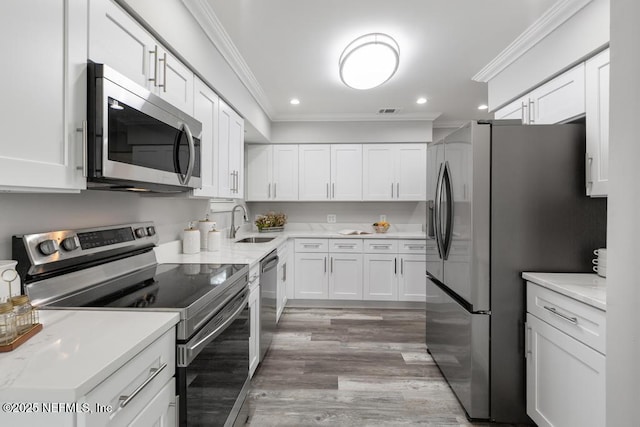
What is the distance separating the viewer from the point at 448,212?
7.51 ft

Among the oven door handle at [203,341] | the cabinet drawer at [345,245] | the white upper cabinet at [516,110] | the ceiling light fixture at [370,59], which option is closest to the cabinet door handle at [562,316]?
the white upper cabinet at [516,110]

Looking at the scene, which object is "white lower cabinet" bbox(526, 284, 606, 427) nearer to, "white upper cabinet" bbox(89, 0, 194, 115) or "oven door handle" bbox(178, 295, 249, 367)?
"oven door handle" bbox(178, 295, 249, 367)

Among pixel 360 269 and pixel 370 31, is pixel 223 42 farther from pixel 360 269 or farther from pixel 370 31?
pixel 360 269

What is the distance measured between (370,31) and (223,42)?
1.05 metres

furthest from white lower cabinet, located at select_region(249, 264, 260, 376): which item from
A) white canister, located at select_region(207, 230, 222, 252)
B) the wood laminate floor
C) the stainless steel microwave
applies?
the stainless steel microwave

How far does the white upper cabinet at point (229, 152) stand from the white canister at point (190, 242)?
350mm

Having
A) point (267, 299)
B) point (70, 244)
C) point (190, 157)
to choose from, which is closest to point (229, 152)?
point (190, 157)

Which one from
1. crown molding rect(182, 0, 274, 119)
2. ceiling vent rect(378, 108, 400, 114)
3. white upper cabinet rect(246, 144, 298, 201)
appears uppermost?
ceiling vent rect(378, 108, 400, 114)

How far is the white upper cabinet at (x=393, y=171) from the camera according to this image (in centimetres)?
438

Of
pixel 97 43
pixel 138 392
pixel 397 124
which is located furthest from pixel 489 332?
pixel 397 124

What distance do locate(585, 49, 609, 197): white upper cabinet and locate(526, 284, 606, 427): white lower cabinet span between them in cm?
67

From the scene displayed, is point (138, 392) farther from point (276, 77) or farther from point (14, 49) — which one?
point (276, 77)

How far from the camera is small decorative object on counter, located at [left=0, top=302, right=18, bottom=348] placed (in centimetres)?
83

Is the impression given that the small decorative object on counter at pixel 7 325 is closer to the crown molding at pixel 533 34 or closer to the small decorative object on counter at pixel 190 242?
the small decorative object on counter at pixel 190 242
